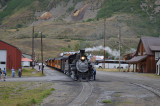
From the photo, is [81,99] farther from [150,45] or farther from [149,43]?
[149,43]

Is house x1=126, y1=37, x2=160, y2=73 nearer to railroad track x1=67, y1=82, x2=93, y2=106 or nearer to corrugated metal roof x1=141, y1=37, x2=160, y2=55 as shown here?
corrugated metal roof x1=141, y1=37, x2=160, y2=55

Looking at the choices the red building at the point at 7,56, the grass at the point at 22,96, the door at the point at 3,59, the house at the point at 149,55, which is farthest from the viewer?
the house at the point at 149,55

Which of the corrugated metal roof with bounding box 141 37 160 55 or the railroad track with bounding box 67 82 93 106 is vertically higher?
the corrugated metal roof with bounding box 141 37 160 55

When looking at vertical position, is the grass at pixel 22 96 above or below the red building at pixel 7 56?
below

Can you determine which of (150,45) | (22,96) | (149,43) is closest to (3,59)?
(150,45)

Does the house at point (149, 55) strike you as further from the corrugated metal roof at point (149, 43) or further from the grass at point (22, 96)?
the grass at point (22, 96)

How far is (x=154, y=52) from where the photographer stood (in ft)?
209

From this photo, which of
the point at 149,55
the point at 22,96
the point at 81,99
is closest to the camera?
the point at 81,99

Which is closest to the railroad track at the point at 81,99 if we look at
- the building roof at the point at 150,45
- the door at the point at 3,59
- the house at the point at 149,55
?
the door at the point at 3,59

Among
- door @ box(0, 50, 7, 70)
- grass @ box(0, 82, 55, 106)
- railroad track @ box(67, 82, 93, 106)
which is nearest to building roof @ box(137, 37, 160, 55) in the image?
door @ box(0, 50, 7, 70)

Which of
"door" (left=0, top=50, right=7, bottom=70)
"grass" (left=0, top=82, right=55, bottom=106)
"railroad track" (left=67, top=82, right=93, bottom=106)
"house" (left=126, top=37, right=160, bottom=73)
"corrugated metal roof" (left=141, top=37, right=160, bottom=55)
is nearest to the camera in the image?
"railroad track" (left=67, top=82, right=93, bottom=106)

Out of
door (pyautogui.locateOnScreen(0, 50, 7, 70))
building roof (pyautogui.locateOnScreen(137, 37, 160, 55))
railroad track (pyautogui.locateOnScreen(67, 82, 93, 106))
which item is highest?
building roof (pyautogui.locateOnScreen(137, 37, 160, 55))

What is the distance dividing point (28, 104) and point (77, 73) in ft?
59.7

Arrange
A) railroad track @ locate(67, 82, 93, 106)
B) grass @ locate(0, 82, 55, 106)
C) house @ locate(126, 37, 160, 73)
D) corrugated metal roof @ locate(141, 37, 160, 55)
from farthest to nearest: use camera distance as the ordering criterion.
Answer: corrugated metal roof @ locate(141, 37, 160, 55)
house @ locate(126, 37, 160, 73)
grass @ locate(0, 82, 55, 106)
railroad track @ locate(67, 82, 93, 106)
